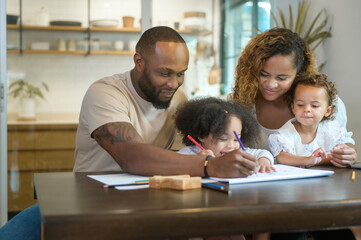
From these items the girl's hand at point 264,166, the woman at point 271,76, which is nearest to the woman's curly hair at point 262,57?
the woman at point 271,76

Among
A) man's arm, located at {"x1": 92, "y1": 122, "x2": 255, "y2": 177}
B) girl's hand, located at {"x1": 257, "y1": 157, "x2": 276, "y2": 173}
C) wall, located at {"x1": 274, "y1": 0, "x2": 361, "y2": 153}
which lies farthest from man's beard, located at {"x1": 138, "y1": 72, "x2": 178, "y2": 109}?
wall, located at {"x1": 274, "y1": 0, "x2": 361, "y2": 153}

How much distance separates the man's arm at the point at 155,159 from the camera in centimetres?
137

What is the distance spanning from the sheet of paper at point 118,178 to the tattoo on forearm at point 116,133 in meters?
0.15

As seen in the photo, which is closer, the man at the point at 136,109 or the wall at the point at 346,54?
the man at the point at 136,109

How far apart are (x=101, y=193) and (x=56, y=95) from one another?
3302 mm

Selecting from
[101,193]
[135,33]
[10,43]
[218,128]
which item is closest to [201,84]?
[135,33]

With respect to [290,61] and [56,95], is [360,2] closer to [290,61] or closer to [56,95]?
[290,61]

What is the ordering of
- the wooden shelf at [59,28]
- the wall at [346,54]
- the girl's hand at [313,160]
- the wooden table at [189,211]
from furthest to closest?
1. the wooden shelf at [59,28]
2. the wall at [346,54]
3. the girl's hand at [313,160]
4. the wooden table at [189,211]

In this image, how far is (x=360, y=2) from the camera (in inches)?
145

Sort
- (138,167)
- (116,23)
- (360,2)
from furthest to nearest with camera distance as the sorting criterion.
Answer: (116,23) < (360,2) < (138,167)

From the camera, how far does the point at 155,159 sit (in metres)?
1.50

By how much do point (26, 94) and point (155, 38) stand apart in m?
2.55

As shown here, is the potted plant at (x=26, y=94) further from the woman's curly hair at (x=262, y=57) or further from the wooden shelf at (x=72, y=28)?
the woman's curly hair at (x=262, y=57)

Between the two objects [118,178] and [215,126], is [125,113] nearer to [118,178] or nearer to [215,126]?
A: [215,126]
